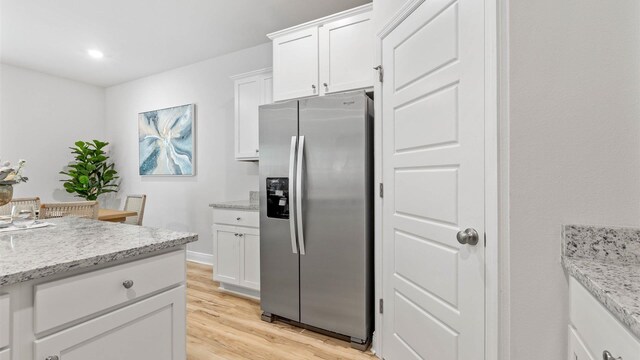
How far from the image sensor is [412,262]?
1.59m

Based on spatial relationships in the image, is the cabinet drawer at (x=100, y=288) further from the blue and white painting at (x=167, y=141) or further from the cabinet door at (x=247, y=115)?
the blue and white painting at (x=167, y=141)

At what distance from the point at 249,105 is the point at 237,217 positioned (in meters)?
1.24

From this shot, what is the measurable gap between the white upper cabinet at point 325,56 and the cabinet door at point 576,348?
1816 mm

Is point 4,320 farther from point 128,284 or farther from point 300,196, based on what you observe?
point 300,196

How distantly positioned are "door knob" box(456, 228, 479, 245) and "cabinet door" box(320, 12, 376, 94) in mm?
1454

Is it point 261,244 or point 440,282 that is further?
point 261,244

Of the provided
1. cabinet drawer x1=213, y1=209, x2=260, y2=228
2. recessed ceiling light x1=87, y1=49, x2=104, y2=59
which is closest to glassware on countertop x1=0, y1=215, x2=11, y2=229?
cabinet drawer x1=213, y1=209, x2=260, y2=228

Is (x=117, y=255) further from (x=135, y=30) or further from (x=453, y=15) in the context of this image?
(x=135, y=30)

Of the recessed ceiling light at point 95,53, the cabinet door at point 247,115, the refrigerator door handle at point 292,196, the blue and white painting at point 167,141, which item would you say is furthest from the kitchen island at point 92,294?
the recessed ceiling light at point 95,53

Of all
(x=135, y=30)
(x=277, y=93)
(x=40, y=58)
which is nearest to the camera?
(x=277, y=93)

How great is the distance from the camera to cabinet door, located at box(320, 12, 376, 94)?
2.27 m

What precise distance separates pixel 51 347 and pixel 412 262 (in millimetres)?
1511

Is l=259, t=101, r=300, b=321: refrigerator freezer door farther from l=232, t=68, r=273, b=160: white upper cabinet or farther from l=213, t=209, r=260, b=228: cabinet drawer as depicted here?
l=232, t=68, r=273, b=160: white upper cabinet

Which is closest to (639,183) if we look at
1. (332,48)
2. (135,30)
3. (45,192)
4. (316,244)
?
(316,244)
